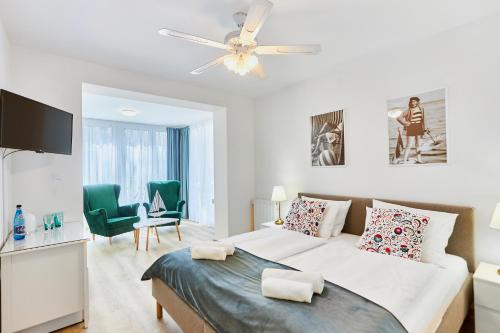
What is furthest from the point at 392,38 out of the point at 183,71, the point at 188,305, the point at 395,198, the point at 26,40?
the point at 26,40

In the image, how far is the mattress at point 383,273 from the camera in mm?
1400

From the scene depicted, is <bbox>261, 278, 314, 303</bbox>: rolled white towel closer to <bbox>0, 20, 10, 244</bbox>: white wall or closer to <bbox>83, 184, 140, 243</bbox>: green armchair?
<bbox>0, 20, 10, 244</bbox>: white wall

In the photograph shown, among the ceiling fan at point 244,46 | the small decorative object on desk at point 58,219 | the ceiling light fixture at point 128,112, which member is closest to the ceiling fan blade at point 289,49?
the ceiling fan at point 244,46

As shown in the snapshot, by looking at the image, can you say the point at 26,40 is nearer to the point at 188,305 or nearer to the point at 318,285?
the point at 188,305

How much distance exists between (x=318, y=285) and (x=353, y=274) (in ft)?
1.27

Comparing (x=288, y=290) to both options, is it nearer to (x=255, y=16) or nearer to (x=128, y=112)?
(x=255, y=16)

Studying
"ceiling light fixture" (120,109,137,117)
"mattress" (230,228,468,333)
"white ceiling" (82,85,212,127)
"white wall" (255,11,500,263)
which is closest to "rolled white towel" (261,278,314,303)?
"mattress" (230,228,468,333)

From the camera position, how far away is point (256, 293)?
4.94ft

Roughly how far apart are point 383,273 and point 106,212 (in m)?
4.46

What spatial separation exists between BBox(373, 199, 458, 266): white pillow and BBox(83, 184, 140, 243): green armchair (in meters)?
4.28

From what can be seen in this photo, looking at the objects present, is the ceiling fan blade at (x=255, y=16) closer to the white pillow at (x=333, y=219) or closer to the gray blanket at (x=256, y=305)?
the gray blanket at (x=256, y=305)

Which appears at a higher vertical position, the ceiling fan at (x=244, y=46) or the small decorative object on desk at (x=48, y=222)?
the ceiling fan at (x=244, y=46)

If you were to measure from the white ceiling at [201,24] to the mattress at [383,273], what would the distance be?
6.21ft

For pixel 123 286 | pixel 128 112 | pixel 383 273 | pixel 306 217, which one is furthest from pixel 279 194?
pixel 128 112
